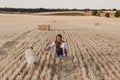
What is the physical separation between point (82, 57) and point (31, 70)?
10.4 ft

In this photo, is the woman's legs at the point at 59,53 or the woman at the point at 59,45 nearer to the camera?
the woman at the point at 59,45

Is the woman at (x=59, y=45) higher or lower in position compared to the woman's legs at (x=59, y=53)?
higher

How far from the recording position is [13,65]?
10.7 meters

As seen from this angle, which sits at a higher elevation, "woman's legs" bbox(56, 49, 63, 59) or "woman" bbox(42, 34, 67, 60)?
"woman" bbox(42, 34, 67, 60)

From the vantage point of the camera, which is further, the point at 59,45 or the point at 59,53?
the point at 59,53

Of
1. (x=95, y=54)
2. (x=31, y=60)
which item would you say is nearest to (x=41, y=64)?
(x=31, y=60)

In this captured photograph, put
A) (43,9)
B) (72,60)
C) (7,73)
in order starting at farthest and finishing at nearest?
(43,9) → (72,60) → (7,73)

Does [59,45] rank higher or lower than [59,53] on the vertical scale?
higher

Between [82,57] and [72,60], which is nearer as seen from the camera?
[72,60]

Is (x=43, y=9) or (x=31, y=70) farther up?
(x=31, y=70)

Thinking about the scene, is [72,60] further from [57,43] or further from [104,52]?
[104,52]

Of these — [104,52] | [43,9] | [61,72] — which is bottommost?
[43,9]

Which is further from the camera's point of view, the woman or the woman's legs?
the woman's legs

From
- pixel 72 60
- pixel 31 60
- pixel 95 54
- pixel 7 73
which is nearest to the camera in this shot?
pixel 7 73
